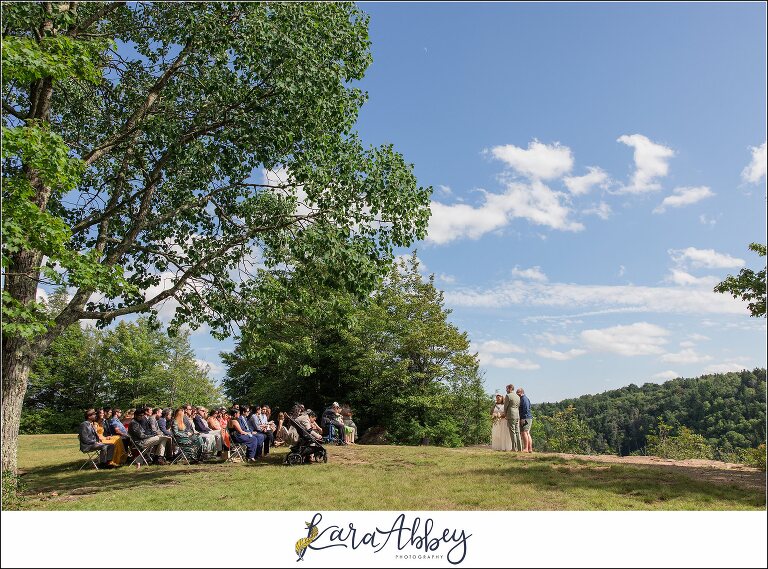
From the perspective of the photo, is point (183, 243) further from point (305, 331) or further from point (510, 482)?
point (305, 331)

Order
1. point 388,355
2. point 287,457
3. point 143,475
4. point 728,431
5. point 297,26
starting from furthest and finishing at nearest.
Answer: point 728,431 → point 388,355 → point 287,457 → point 143,475 → point 297,26

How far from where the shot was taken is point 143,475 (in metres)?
12.9

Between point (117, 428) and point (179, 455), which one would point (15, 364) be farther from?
point (179, 455)

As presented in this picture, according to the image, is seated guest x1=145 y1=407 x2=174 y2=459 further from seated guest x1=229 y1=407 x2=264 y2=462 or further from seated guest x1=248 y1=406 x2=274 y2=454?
seated guest x1=248 y1=406 x2=274 y2=454

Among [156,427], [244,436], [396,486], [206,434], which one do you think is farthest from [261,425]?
[396,486]

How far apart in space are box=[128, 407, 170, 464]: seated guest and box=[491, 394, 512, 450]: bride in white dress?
992cm

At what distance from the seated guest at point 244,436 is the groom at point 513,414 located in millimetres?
7268

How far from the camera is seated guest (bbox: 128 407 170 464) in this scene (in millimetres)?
14305

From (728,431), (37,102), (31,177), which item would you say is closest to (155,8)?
(37,102)

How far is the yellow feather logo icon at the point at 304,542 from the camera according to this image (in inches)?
281

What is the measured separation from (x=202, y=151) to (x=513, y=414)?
11353 millimetres

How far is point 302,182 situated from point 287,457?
6.82 metres

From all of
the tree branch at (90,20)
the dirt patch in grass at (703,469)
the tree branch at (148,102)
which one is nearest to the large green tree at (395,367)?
the dirt patch in grass at (703,469)

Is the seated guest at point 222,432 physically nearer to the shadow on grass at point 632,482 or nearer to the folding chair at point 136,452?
the folding chair at point 136,452
